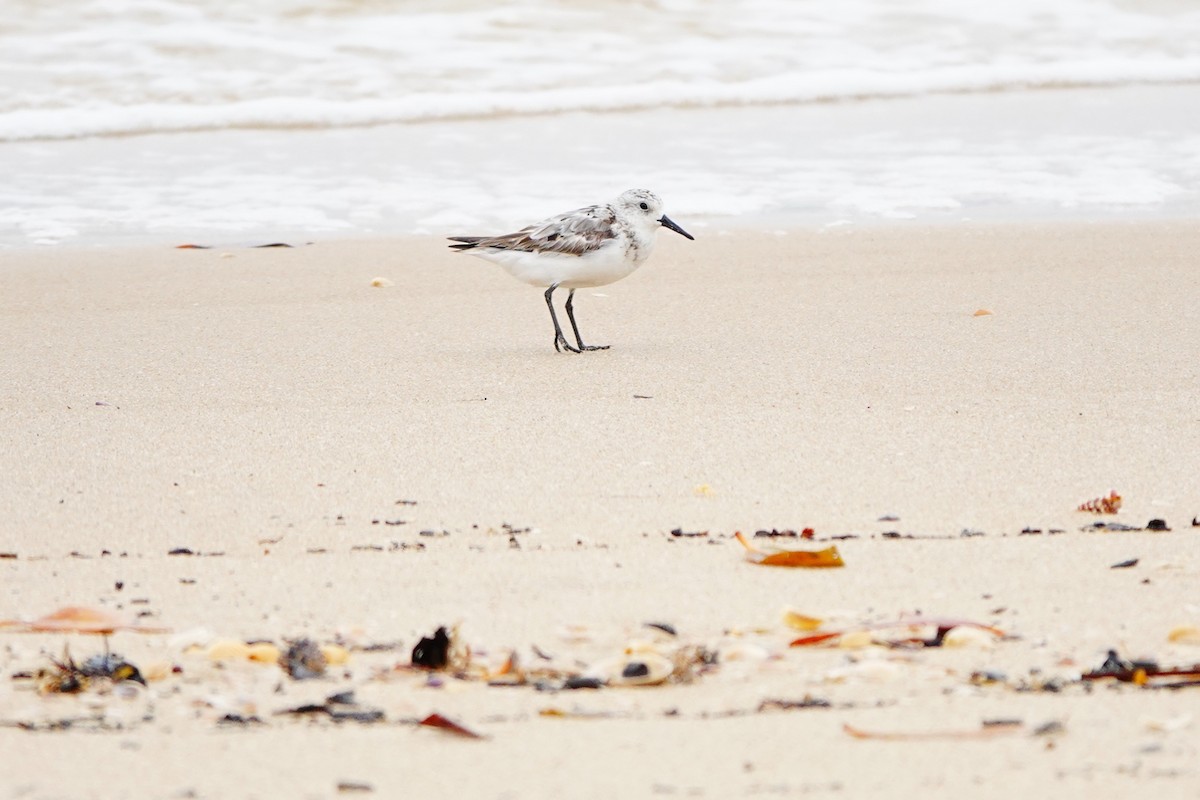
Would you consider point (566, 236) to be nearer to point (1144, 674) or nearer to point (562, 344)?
point (562, 344)

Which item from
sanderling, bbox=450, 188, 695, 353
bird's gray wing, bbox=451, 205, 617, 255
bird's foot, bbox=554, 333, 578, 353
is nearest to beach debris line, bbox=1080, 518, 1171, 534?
bird's foot, bbox=554, 333, 578, 353

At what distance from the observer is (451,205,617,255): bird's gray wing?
258 inches

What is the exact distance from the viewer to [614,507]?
13.4 ft

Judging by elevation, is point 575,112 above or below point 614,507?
above

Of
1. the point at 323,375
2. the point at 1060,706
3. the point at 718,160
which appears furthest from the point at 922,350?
the point at 718,160

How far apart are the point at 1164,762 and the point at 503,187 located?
809 centimetres

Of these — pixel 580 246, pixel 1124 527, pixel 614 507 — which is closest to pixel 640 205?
pixel 580 246

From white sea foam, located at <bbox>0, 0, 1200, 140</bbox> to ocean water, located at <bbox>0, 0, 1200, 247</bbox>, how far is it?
0.11 ft

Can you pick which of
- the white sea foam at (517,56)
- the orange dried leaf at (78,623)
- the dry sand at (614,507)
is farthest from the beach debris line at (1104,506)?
the white sea foam at (517,56)

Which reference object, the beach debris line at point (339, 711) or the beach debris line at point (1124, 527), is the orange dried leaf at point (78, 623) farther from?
the beach debris line at point (1124, 527)

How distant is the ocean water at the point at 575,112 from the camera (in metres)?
9.57

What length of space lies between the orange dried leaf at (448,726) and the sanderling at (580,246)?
153 inches

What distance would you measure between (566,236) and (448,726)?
4.17 meters

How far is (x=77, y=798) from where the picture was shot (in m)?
2.33
